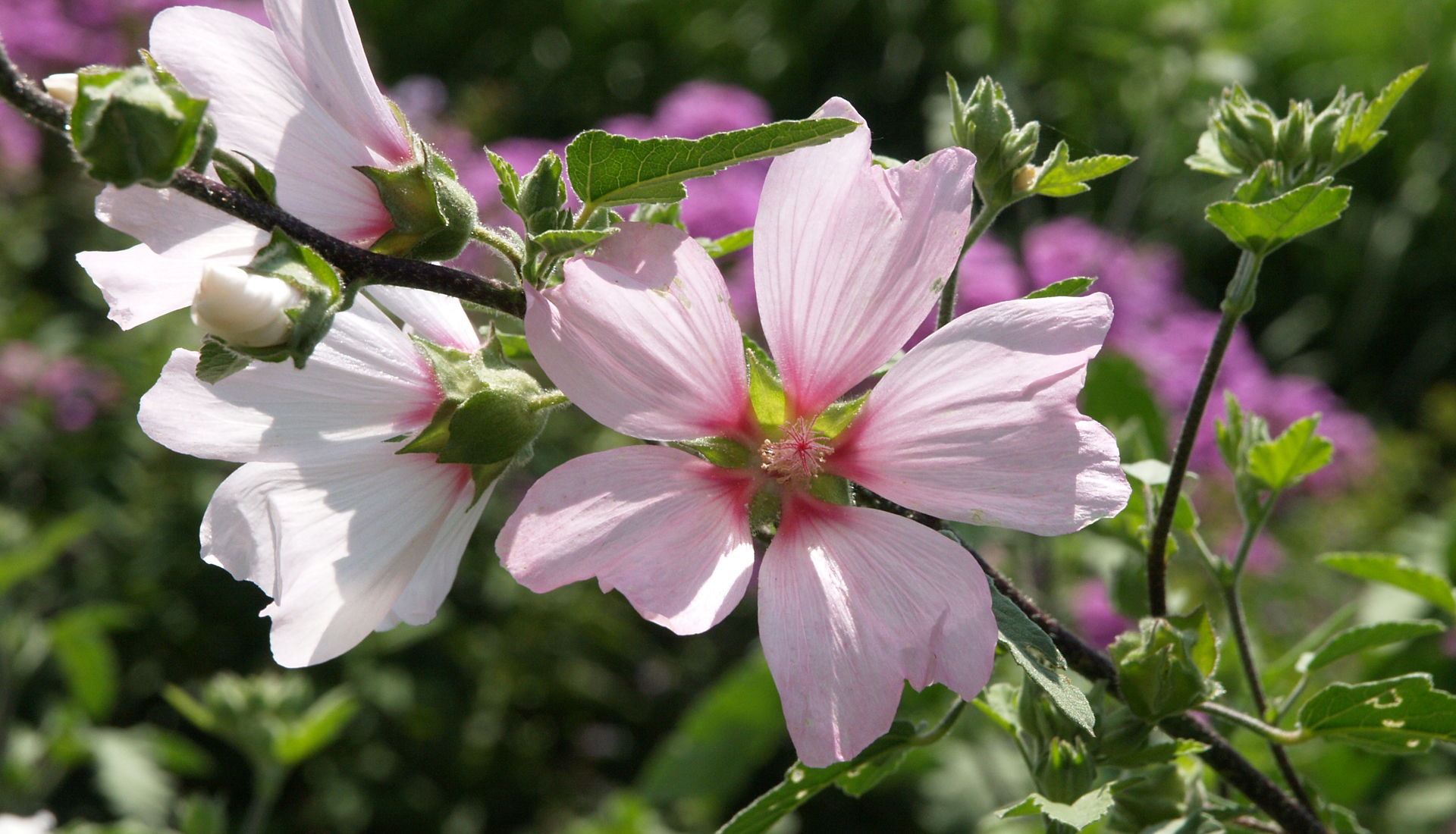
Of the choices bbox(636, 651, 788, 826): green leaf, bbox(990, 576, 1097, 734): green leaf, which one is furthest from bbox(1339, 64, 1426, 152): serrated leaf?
bbox(636, 651, 788, 826): green leaf

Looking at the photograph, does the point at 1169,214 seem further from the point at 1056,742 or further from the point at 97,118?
the point at 97,118

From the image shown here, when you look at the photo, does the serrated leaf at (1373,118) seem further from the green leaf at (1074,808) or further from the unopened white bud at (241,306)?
the unopened white bud at (241,306)

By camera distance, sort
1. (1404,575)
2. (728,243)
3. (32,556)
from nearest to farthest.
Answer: (728,243) < (1404,575) < (32,556)

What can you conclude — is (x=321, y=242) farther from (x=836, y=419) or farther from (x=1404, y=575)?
(x=1404, y=575)

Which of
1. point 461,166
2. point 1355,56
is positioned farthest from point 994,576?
point 1355,56

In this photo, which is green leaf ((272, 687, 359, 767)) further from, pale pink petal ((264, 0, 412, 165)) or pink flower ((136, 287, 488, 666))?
pale pink petal ((264, 0, 412, 165))

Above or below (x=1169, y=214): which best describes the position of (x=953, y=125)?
above

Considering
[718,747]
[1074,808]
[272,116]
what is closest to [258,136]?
[272,116]

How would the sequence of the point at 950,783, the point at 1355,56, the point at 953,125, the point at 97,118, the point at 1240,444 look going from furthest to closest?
the point at 1355,56 → the point at 950,783 → the point at 1240,444 → the point at 953,125 → the point at 97,118
